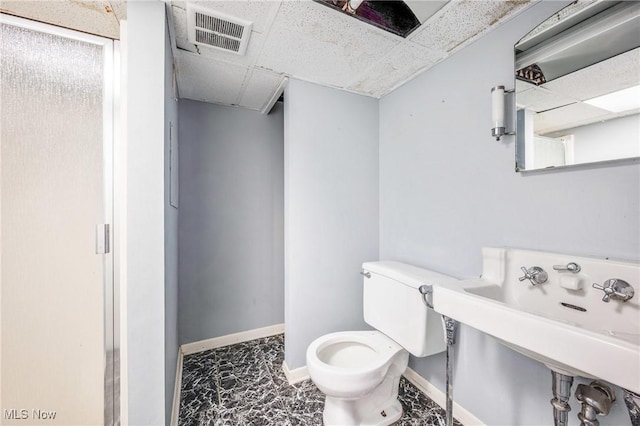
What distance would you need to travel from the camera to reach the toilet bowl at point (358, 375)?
129 centimetres

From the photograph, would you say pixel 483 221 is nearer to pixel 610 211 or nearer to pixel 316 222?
pixel 610 211

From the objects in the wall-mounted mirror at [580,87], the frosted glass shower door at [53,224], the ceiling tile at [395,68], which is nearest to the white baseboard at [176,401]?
the frosted glass shower door at [53,224]

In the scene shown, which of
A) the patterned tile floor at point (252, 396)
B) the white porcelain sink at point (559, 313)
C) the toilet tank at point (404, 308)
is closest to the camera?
the white porcelain sink at point (559, 313)

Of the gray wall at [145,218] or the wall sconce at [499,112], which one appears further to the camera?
the wall sconce at [499,112]

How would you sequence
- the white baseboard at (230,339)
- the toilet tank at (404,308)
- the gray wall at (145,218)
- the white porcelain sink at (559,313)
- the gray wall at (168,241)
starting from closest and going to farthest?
the white porcelain sink at (559,313) < the gray wall at (145,218) < the gray wall at (168,241) < the toilet tank at (404,308) < the white baseboard at (230,339)

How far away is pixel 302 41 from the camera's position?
1454 mm

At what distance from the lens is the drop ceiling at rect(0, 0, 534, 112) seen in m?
1.18

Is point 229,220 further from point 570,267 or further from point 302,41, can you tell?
point 570,267

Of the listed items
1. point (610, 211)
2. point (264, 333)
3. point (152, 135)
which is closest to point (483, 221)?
point (610, 211)

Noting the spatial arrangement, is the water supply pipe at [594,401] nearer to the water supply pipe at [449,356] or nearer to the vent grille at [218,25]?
the water supply pipe at [449,356]

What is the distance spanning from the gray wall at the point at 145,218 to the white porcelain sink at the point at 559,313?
120 centimetres

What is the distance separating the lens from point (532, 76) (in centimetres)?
120

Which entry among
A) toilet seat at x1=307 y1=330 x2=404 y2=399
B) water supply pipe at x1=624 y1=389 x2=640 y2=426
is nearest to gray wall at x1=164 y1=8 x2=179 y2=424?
toilet seat at x1=307 y1=330 x2=404 y2=399

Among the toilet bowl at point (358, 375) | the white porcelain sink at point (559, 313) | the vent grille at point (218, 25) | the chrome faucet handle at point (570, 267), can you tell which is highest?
the vent grille at point (218, 25)
